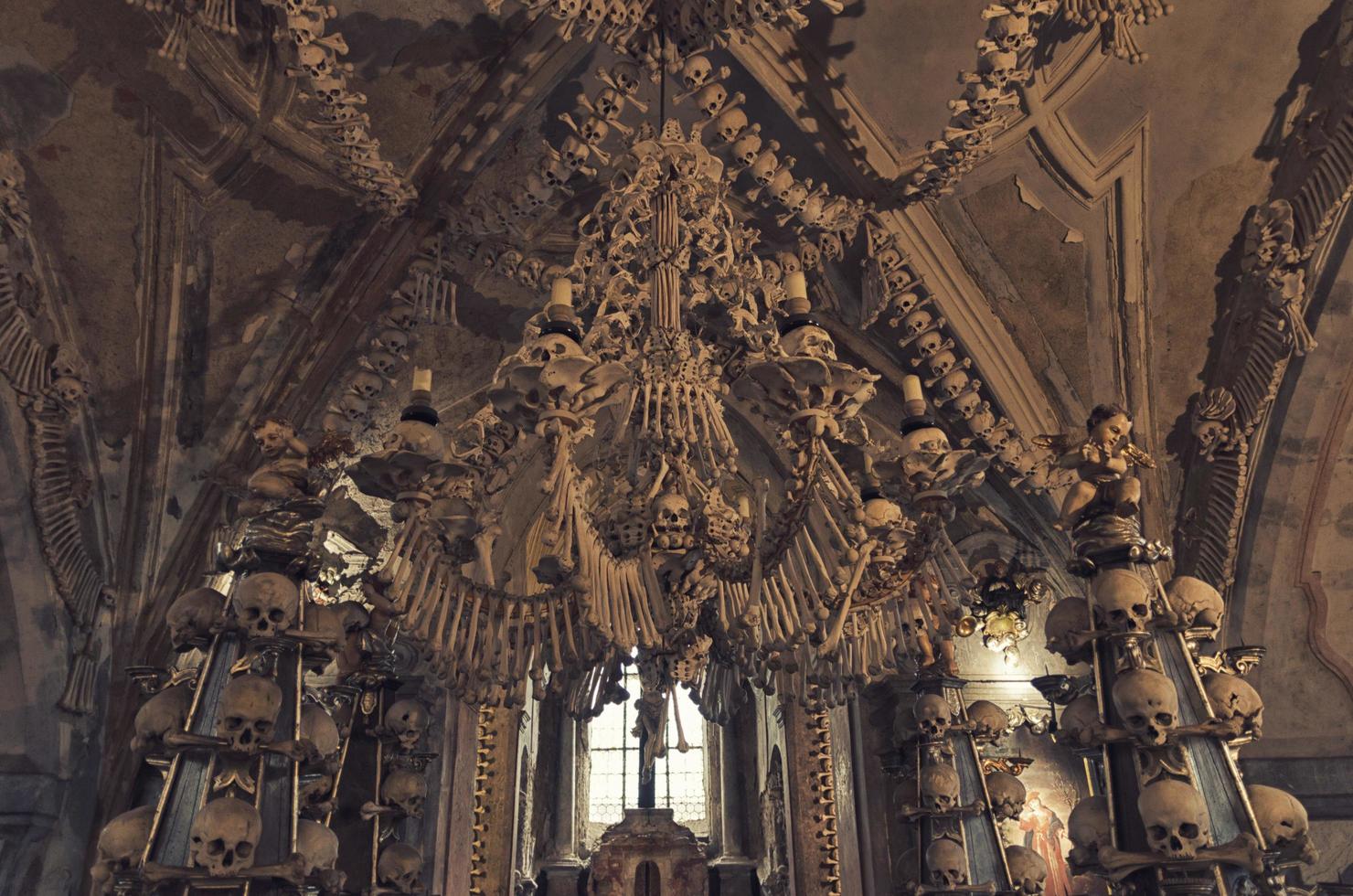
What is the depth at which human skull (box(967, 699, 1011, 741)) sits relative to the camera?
4660 millimetres

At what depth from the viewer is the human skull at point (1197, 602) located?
10.1 feet

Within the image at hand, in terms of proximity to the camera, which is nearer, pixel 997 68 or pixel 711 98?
pixel 711 98

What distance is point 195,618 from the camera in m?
2.97

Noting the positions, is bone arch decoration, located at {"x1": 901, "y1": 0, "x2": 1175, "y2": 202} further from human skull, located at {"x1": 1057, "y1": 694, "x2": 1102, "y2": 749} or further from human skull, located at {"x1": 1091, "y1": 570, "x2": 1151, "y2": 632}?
human skull, located at {"x1": 1057, "y1": 694, "x2": 1102, "y2": 749}

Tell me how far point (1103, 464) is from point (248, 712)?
8.40 ft

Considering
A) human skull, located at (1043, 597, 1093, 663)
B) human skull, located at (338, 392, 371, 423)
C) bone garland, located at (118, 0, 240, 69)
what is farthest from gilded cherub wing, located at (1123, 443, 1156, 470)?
bone garland, located at (118, 0, 240, 69)

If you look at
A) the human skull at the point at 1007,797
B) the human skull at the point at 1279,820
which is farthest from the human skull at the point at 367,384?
the human skull at the point at 1279,820

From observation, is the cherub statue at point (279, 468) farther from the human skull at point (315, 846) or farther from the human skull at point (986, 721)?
the human skull at point (986, 721)

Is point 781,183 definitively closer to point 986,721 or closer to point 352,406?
point 352,406

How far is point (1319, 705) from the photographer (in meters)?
5.13

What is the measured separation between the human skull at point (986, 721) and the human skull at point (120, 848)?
3363mm

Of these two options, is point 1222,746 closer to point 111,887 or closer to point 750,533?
point 750,533

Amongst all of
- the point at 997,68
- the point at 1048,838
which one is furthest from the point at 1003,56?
the point at 1048,838

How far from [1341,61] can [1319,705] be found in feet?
10.1
